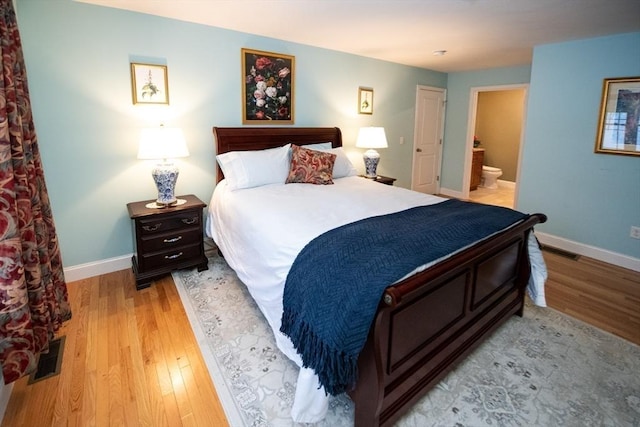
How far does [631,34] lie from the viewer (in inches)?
125

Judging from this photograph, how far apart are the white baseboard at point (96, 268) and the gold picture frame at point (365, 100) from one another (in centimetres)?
328

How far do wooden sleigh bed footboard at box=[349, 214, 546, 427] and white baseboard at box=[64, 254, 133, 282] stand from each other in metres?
2.59

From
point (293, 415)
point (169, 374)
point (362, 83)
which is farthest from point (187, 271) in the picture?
point (362, 83)

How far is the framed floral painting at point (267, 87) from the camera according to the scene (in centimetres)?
343

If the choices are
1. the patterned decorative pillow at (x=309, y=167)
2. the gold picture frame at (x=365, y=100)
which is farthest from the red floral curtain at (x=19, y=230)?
the gold picture frame at (x=365, y=100)

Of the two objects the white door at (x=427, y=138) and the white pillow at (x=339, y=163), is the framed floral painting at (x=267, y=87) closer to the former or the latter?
the white pillow at (x=339, y=163)

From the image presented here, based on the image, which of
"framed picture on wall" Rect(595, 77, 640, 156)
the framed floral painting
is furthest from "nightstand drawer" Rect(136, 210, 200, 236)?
"framed picture on wall" Rect(595, 77, 640, 156)

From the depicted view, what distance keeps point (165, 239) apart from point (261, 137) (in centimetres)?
143

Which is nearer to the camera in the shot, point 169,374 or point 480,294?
point 169,374

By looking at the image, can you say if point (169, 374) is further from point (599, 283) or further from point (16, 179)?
point (599, 283)

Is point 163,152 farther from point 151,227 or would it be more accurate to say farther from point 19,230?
point 19,230

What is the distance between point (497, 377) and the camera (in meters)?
1.86

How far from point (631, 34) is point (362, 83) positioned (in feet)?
8.92

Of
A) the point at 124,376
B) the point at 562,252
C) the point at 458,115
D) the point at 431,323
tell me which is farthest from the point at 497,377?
the point at 458,115
